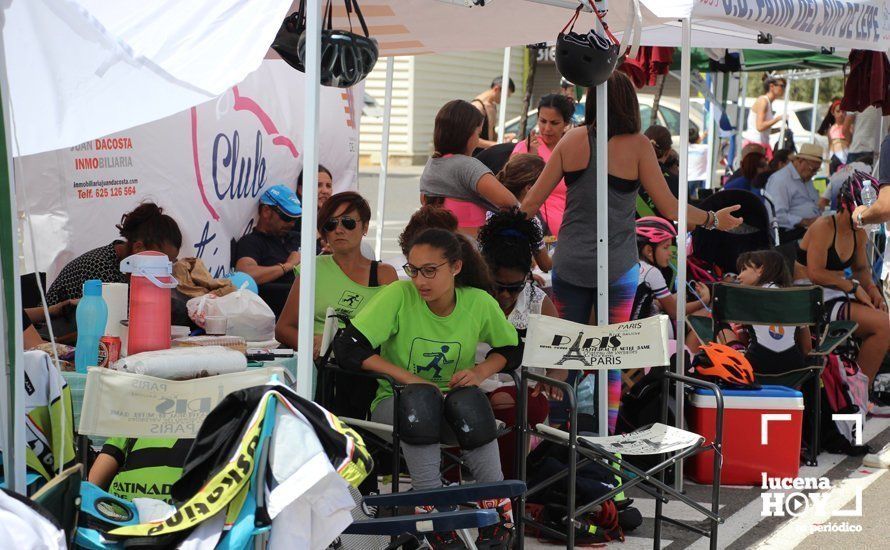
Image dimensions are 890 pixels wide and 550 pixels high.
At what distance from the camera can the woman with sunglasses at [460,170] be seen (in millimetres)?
6141

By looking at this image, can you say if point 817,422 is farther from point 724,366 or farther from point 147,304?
point 147,304

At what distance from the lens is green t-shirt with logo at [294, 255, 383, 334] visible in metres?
4.91

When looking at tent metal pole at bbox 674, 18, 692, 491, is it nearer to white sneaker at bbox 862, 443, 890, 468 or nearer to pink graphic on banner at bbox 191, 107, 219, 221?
white sneaker at bbox 862, 443, 890, 468

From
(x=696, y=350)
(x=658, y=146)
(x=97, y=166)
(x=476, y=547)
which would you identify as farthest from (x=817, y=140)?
(x=476, y=547)

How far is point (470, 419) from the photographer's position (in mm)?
4020

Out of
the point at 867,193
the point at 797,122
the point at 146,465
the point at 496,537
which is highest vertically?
the point at 797,122

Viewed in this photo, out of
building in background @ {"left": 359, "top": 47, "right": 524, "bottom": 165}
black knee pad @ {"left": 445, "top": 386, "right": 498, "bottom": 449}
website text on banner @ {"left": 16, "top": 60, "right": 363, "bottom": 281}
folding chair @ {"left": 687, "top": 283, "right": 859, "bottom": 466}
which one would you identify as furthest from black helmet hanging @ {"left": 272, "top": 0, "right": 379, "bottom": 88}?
building in background @ {"left": 359, "top": 47, "right": 524, "bottom": 165}

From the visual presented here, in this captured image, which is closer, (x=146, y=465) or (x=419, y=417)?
(x=146, y=465)

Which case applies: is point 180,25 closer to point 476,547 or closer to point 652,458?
point 476,547

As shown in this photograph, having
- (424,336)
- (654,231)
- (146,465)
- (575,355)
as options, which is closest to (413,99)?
(654,231)

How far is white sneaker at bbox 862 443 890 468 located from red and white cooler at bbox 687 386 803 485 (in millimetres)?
638

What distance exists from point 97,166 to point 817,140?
1528 cm

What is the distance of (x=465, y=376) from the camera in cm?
427

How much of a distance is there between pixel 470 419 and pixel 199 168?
3.43 m
